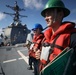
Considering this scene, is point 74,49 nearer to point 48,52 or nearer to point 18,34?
point 48,52

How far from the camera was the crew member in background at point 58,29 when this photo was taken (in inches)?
58.6

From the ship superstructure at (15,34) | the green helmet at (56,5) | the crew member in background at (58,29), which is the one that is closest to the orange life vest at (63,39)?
the crew member in background at (58,29)

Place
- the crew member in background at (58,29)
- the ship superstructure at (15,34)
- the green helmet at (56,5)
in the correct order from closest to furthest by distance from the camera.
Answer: the crew member in background at (58,29) < the green helmet at (56,5) < the ship superstructure at (15,34)

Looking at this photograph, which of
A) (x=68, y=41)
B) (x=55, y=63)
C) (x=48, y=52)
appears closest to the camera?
(x=55, y=63)

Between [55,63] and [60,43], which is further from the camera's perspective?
[60,43]

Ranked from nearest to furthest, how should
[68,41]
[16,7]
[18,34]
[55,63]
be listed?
[55,63] → [68,41] → [18,34] → [16,7]

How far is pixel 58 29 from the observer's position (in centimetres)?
162

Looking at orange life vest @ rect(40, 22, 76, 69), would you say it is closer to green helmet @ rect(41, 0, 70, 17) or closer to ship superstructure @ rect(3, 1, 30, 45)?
green helmet @ rect(41, 0, 70, 17)

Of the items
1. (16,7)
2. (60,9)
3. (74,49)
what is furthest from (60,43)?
(16,7)

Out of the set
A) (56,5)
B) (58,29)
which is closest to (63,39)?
(58,29)

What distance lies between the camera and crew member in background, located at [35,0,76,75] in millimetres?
1489

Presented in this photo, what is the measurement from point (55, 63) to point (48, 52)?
39cm

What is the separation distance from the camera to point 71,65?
A: 4.23 ft

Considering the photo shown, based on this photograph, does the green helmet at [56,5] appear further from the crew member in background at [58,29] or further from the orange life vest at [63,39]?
the orange life vest at [63,39]
